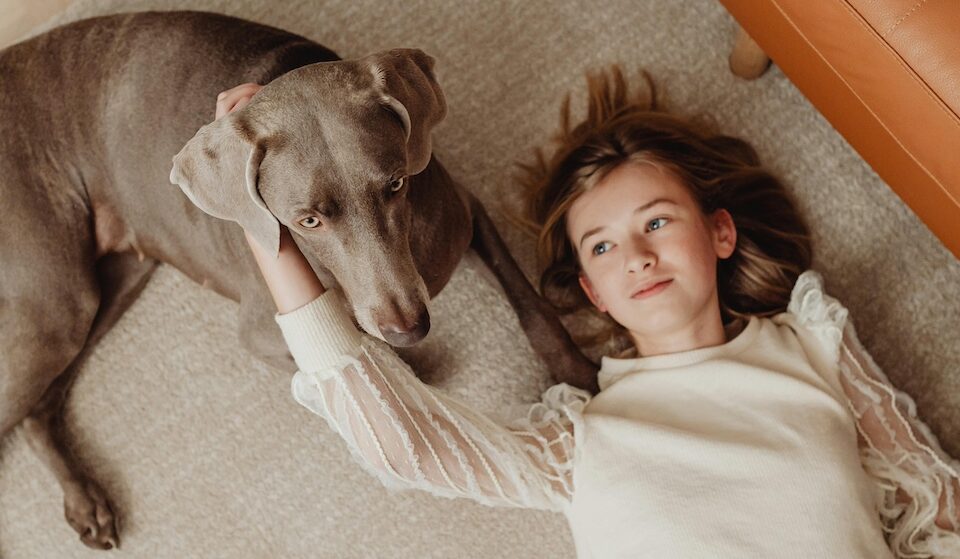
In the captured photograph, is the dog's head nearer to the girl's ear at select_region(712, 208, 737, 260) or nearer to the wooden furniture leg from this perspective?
the girl's ear at select_region(712, 208, 737, 260)

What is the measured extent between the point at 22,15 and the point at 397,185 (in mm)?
1735

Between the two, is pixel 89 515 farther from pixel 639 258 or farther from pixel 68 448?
pixel 639 258

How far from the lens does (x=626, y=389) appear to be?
75.6 inches

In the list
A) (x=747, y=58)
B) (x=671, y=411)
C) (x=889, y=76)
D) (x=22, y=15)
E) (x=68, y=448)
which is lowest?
(x=68, y=448)

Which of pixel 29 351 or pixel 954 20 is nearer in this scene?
pixel 954 20

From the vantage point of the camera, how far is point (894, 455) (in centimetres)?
188

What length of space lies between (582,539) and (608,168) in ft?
2.73

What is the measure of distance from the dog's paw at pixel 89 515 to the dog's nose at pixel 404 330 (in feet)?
3.65

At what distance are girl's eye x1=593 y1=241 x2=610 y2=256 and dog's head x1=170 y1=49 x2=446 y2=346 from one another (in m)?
0.49

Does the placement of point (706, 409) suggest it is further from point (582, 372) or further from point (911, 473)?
point (911, 473)

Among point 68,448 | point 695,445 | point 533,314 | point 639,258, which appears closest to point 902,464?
point 695,445

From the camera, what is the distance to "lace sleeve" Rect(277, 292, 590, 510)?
1.69m

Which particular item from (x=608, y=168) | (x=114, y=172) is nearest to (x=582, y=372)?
(x=608, y=168)

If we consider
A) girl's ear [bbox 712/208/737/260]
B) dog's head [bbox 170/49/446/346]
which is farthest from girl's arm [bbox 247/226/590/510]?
girl's ear [bbox 712/208/737/260]
